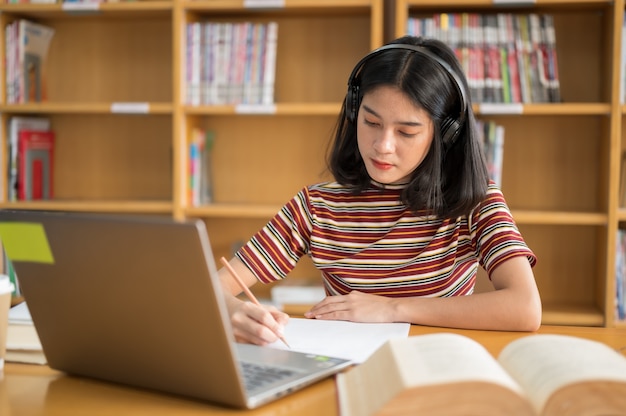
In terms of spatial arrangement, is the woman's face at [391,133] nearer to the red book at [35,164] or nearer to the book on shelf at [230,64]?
the book on shelf at [230,64]

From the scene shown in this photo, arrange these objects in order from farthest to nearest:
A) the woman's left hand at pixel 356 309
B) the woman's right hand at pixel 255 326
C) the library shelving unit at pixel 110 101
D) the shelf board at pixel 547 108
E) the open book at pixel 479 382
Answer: the library shelving unit at pixel 110 101 → the shelf board at pixel 547 108 → the woman's left hand at pixel 356 309 → the woman's right hand at pixel 255 326 → the open book at pixel 479 382

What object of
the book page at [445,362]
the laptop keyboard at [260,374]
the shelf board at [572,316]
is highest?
the book page at [445,362]

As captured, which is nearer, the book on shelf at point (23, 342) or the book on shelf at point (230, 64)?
the book on shelf at point (23, 342)

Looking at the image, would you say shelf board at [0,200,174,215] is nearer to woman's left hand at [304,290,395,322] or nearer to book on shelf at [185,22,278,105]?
book on shelf at [185,22,278,105]

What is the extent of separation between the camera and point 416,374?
2.14 feet

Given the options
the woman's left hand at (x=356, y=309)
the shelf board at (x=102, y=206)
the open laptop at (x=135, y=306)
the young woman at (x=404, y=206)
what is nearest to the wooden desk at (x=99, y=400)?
the open laptop at (x=135, y=306)

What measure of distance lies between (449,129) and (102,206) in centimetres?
158

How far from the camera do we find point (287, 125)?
285cm

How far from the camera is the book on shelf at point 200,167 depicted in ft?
8.83

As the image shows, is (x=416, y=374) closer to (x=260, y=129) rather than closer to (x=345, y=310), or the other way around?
(x=345, y=310)

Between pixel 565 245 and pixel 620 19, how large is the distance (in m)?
0.82

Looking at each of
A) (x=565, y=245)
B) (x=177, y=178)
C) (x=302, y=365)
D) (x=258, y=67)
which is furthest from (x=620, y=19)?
(x=302, y=365)

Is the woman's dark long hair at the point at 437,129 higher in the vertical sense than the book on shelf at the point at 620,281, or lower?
higher

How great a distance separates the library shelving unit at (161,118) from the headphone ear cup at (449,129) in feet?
4.25
